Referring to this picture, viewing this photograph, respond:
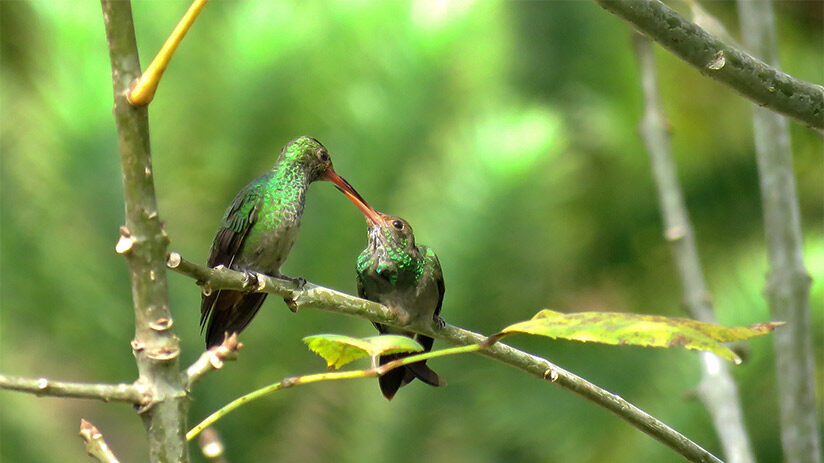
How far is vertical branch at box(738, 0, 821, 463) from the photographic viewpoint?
139 centimetres

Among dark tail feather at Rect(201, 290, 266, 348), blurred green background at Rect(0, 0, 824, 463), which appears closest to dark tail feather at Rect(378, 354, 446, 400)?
dark tail feather at Rect(201, 290, 266, 348)

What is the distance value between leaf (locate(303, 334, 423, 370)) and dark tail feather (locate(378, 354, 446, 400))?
1.58 feet

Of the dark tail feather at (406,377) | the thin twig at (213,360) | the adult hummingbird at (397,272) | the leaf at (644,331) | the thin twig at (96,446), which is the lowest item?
the thin twig at (96,446)

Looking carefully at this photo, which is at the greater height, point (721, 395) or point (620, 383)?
point (620, 383)

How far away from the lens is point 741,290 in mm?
4227

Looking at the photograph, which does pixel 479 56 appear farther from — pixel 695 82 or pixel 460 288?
pixel 695 82

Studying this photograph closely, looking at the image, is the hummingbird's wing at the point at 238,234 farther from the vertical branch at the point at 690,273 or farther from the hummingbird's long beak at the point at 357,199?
the vertical branch at the point at 690,273

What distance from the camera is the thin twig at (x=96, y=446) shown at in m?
0.64

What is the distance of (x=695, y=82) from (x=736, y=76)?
4752mm

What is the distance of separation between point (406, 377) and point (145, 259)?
3.15ft

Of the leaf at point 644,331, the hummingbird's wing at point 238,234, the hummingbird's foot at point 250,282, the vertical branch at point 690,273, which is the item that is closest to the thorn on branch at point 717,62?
the leaf at point 644,331

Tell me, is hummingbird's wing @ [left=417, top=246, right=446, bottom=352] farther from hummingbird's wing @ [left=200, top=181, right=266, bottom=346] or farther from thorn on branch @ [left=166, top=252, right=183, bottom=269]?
thorn on branch @ [left=166, top=252, right=183, bottom=269]

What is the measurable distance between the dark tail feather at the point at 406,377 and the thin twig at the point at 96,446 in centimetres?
75

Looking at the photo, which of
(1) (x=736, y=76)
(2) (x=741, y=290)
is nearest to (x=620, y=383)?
(2) (x=741, y=290)
